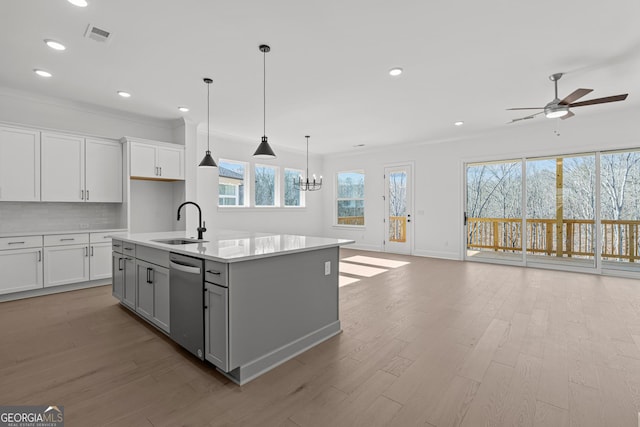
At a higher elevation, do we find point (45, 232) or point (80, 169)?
point (80, 169)

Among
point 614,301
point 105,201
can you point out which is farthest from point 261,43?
point 614,301

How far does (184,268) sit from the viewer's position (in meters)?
2.28

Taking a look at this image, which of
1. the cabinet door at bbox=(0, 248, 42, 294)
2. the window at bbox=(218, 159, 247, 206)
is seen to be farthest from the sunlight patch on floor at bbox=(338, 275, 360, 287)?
the cabinet door at bbox=(0, 248, 42, 294)

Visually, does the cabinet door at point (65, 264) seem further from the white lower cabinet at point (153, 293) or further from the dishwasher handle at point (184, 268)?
the dishwasher handle at point (184, 268)

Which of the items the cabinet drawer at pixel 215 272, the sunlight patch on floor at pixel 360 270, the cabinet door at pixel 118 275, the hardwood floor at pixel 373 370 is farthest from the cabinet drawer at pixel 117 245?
the sunlight patch on floor at pixel 360 270

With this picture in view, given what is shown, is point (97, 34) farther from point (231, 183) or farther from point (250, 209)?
point (250, 209)

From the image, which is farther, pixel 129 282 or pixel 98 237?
pixel 98 237

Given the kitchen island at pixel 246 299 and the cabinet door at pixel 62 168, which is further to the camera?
the cabinet door at pixel 62 168

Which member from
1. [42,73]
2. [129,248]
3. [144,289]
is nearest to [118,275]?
[129,248]

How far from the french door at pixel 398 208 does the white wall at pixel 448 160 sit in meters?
0.16

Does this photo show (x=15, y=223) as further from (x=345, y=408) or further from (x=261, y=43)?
(x=345, y=408)

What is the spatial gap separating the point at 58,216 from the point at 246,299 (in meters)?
4.29

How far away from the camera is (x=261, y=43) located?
2.93 m

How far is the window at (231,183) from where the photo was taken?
21.6 ft
